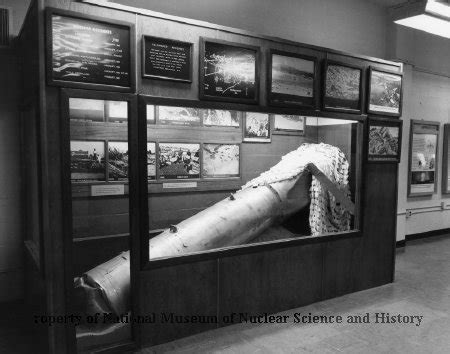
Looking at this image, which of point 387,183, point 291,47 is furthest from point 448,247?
point 291,47

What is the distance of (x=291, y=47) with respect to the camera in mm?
3717

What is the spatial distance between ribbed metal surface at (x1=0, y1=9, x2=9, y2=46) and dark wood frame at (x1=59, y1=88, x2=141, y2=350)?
1.41 meters

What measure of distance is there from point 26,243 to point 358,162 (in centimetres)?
342

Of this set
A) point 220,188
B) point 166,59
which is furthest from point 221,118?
point 166,59

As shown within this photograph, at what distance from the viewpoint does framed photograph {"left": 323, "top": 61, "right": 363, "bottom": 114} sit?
397 centimetres

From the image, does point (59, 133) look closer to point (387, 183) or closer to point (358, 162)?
point (358, 162)

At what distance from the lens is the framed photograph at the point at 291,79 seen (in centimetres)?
358

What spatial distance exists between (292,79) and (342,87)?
690 millimetres

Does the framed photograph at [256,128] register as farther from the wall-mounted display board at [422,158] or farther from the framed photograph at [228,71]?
the wall-mounted display board at [422,158]

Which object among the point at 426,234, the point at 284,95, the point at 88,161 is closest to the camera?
the point at 88,161

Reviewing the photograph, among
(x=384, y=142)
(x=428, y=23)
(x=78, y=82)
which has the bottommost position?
(x=384, y=142)

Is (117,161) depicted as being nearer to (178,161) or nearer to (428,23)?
(178,161)

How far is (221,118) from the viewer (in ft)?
12.8

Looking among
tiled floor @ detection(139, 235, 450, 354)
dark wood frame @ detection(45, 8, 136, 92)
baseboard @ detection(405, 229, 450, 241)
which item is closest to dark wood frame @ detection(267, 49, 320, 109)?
dark wood frame @ detection(45, 8, 136, 92)
